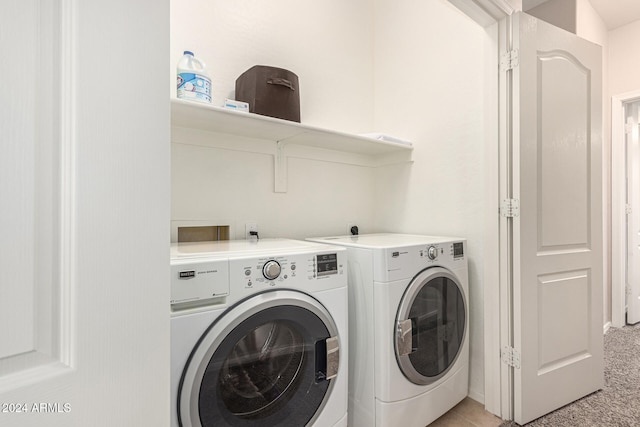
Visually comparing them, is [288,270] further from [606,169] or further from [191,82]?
[606,169]

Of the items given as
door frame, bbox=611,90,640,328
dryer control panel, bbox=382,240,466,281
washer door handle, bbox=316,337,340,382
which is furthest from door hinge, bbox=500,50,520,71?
door frame, bbox=611,90,640,328

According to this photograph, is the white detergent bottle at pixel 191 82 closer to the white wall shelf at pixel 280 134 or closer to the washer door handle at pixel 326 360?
Answer: the white wall shelf at pixel 280 134

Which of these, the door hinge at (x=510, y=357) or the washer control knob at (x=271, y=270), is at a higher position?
the washer control knob at (x=271, y=270)

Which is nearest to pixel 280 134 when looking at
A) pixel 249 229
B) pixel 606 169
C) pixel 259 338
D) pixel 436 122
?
pixel 249 229

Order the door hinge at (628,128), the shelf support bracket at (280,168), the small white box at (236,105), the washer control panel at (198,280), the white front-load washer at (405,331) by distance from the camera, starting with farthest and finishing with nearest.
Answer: the door hinge at (628,128) → the shelf support bracket at (280,168) → the small white box at (236,105) → the white front-load washer at (405,331) → the washer control panel at (198,280)

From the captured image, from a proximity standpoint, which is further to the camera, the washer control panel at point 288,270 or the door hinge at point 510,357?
the door hinge at point 510,357

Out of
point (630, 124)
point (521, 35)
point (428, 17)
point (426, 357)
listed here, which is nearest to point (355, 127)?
point (428, 17)

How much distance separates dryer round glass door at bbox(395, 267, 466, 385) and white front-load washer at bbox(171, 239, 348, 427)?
31cm

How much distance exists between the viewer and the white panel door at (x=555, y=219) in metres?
1.62

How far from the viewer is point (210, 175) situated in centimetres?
176

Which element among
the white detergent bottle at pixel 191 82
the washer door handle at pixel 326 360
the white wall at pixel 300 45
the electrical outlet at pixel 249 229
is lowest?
the washer door handle at pixel 326 360

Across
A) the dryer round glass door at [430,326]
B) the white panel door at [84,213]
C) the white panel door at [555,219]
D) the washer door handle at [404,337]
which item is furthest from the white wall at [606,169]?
the white panel door at [84,213]

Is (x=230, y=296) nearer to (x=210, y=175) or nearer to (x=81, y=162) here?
(x=81, y=162)

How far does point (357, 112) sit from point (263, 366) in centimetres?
193
